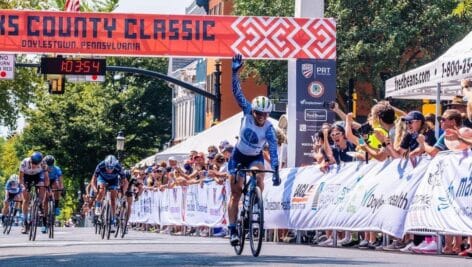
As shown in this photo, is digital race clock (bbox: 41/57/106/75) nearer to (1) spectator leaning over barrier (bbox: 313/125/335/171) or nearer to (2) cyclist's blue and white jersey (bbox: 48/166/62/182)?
(2) cyclist's blue and white jersey (bbox: 48/166/62/182)

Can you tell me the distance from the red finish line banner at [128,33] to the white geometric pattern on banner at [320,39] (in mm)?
1310

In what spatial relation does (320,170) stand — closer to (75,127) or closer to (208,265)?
(208,265)

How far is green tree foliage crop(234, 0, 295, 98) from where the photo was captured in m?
61.4

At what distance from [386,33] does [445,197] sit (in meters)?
42.1

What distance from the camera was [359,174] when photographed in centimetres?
2122

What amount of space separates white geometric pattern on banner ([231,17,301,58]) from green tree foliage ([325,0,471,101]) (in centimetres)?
2240

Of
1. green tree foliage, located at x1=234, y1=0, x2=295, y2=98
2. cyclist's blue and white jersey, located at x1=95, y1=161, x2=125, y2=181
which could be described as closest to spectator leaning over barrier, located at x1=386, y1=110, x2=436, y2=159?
cyclist's blue and white jersey, located at x1=95, y1=161, x2=125, y2=181

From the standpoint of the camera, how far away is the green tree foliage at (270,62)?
6141cm

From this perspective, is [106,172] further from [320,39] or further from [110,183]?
[320,39]

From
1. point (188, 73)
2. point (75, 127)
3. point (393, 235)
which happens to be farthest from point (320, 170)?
point (188, 73)

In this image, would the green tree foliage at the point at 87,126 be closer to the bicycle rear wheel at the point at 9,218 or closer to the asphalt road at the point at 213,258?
the bicycle rear wheel at the point at 9,218

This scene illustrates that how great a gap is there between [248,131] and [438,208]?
2393 millimetres

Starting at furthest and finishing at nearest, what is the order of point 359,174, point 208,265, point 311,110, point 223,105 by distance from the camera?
point 223,105 < point 311,110 < point 359,174 < point 208,265

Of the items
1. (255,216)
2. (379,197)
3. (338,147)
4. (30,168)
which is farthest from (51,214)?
(255,216)
